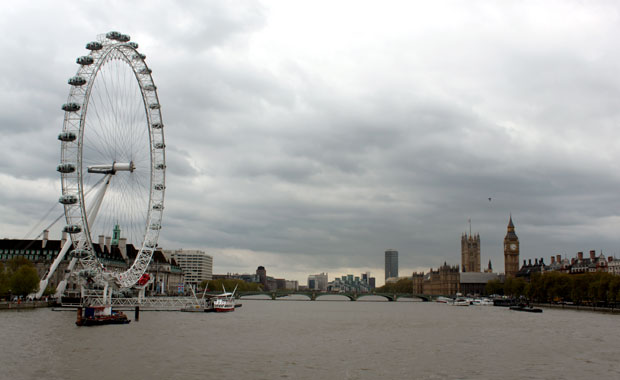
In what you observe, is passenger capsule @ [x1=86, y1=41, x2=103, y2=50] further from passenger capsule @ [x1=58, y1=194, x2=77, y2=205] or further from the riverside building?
the riverside building

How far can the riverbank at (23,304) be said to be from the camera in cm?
8461

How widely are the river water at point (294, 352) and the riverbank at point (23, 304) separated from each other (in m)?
13.6

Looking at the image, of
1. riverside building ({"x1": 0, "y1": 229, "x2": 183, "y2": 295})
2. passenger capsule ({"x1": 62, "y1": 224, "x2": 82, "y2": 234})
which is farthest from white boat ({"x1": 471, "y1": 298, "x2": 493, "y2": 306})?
passenger capsule ({"x1": 62, "y1": 224, "x2": 82, "y2": 234})

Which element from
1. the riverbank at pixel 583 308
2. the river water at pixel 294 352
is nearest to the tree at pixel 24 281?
the river water at pixel 294 352

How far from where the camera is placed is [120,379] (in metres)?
34.7

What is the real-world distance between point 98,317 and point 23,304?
2907 centimetres

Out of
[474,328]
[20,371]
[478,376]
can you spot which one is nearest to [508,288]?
[474,328]

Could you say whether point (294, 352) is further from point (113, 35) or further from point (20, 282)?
point (20, 282)

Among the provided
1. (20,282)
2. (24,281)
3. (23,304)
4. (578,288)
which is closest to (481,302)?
(578,288)

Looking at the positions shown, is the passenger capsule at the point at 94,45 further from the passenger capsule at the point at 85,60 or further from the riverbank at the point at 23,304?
the riverbank at the point at 23,304

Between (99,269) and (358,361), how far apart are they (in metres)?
39.1

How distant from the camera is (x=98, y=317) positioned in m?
65.2

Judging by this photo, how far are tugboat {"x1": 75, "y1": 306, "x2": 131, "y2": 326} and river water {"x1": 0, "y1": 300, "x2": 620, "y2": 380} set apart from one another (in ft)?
4.00

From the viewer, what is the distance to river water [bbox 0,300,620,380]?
1496 inches
